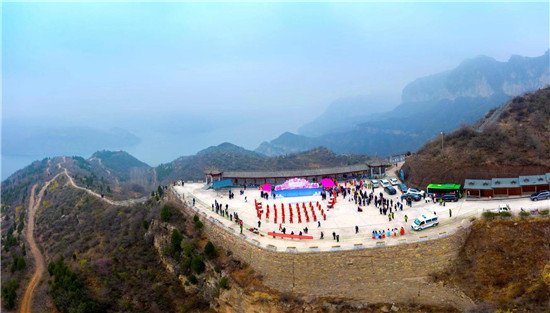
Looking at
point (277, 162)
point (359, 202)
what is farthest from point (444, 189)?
point (277, 162)

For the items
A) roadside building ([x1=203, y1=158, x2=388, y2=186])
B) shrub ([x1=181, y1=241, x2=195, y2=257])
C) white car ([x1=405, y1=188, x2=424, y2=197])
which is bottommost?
shrub ([x1=181, y1=241, x2=195, y2=257])

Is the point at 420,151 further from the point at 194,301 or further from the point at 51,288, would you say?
the point at 51,288

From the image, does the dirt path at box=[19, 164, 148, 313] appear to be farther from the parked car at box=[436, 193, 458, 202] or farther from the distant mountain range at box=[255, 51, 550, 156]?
the distant mountain range at box=[255, 51, 550, 156]

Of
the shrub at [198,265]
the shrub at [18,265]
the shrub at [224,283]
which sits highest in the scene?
the shrub at [198,265]

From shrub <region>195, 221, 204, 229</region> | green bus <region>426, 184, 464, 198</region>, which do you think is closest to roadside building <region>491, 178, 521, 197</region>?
green bus <region>426, 184, 464, 198</region>

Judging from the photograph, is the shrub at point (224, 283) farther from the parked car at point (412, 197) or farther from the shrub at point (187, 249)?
the parked car at point (412, 197)

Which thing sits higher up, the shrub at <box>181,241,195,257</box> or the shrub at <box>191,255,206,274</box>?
the shrub at <box>181,241,195,257</box>

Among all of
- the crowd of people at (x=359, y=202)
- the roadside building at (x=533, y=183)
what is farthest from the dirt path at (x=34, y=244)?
the roadside building at (x=533, y=183)
